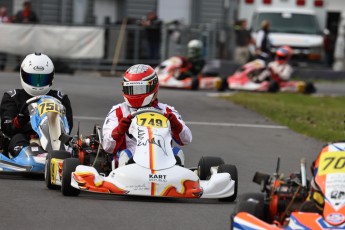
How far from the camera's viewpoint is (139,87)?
10.5 m

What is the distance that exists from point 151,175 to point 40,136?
7.58 feet

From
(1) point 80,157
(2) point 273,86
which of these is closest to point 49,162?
(1) point 80,157

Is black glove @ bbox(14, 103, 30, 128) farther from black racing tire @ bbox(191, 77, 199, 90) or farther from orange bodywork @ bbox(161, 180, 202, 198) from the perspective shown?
black racing tire @ bbox(191, 77, 199, 90)

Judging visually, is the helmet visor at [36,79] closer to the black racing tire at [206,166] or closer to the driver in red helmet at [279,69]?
the black racing tire at [206,166]

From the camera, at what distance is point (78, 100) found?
21344 millimetres

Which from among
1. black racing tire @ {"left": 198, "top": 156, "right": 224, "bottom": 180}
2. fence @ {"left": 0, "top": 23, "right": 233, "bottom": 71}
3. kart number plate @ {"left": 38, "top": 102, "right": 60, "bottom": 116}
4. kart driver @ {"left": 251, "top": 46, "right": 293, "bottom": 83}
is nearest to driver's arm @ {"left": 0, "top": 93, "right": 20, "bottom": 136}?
kart number plate @ {"left": 38, "top": 102, "right": 60, "bottom": 116}

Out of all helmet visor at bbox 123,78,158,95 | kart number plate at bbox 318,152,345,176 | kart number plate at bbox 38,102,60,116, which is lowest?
kart number plate at bbox 38,102,60,116

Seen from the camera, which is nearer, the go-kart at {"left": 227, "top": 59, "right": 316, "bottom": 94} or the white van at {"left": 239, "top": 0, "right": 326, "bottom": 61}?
the go-kart at {"left": 227, "top": 59, "right": 316, "bottom": 94}

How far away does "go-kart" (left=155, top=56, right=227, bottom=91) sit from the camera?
26.3m

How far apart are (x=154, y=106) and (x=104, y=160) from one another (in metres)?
0.66

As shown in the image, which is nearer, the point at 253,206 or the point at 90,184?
the point at 253,206

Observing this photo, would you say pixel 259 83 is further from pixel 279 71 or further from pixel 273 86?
pixel 279 71

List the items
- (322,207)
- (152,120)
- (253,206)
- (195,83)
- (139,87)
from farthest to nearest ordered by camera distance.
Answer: (195,83) < (139,87) < (152,120) < (253,206) < (322,207)

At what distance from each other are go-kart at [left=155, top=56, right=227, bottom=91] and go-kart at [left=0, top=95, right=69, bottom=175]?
574 inches
